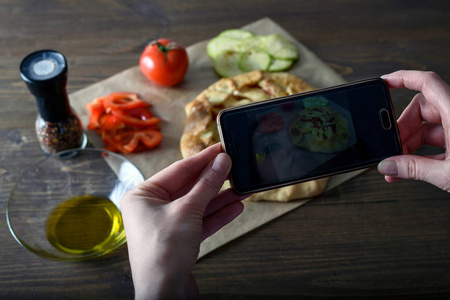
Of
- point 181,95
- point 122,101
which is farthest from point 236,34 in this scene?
point 122,101

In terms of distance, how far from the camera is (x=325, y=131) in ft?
4.67

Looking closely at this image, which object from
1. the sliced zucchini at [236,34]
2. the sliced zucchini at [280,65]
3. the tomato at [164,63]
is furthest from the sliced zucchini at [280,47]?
the tomato at [164,63]

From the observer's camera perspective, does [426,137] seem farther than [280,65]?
No

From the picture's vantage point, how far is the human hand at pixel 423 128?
4.46ft

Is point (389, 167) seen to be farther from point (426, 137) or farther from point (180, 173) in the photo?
point (180, 173)

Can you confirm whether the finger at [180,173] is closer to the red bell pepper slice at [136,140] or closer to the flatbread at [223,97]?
the flatbread at [223,97]

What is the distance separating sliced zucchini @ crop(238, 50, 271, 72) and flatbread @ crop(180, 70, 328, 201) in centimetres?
12

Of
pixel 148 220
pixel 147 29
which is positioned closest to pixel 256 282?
pixel 148 220

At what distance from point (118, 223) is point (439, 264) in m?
1.25

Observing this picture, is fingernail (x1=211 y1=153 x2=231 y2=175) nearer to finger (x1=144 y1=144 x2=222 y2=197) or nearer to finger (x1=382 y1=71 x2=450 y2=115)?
finger (x1=144 y1=144 x2=222 y2=197)

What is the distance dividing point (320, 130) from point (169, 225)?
594 mm

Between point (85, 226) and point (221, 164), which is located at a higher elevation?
point (221, 164)

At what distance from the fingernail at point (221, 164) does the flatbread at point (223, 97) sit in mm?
625

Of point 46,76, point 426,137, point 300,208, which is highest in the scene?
point 46,76
